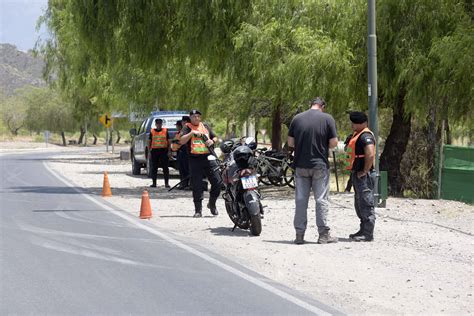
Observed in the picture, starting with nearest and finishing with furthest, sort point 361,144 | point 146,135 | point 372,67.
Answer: point 361,144, point 372,67, point 146,135

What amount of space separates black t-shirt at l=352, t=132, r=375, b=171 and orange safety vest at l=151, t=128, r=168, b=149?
11.9 m

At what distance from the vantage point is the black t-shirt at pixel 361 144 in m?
12.2

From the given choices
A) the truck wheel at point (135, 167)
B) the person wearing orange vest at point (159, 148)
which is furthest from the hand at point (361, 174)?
the truck wheel at point (135, 167)

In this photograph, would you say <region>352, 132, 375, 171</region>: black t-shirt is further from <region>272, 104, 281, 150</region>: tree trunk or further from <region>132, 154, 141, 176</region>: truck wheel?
<region>132, 154, 141, 176</region>: truck wheel

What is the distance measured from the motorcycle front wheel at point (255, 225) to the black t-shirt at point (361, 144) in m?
1.65

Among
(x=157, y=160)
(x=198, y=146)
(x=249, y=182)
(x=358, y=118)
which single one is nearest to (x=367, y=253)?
(x=358, y=118)

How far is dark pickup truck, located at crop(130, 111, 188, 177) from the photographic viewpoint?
2786cm

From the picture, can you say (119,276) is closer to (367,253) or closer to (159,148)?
(367,253)

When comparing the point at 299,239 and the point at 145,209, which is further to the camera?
the point at 145,209

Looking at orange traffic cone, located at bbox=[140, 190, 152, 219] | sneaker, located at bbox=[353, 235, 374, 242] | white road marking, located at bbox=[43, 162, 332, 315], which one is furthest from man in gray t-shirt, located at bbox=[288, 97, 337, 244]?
orange traffic cone, located at bbox=[140, 190, 152, 219]

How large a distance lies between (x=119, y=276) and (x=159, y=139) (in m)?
14.5

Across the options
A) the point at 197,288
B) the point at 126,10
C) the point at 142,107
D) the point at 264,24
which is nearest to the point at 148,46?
the point at 126,10

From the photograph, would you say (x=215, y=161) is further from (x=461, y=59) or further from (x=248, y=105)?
(x=248, y=105)

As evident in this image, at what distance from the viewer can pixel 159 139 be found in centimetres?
2381
